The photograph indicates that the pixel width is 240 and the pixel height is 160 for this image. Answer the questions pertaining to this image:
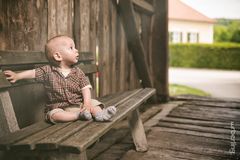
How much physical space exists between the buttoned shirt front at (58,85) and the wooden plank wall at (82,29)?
1.09ft

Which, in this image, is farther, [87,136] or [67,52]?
[67,52]

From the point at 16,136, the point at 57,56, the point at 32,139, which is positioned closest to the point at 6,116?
the point at 16,136

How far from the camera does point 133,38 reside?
16.9ft

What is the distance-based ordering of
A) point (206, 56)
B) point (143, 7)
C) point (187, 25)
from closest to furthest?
point (143, 7) → point (206, 56) → point (187, 25)

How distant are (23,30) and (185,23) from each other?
105 ft

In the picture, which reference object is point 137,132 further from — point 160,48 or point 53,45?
point 160,48

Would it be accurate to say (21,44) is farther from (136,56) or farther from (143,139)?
(136,56)

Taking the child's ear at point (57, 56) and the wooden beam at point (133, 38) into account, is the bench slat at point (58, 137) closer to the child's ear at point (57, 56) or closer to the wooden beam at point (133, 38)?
the child's ear at point (57, 56)

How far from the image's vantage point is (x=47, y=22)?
119 inches

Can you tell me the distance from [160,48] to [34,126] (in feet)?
15.2

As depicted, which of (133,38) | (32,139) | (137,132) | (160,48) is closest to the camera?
(32,139)

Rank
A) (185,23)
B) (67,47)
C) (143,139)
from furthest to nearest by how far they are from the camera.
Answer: (185,23) → (143,139) → (67,47)

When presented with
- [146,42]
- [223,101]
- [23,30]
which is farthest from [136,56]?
[23,30]

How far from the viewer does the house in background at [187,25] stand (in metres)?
32.8
